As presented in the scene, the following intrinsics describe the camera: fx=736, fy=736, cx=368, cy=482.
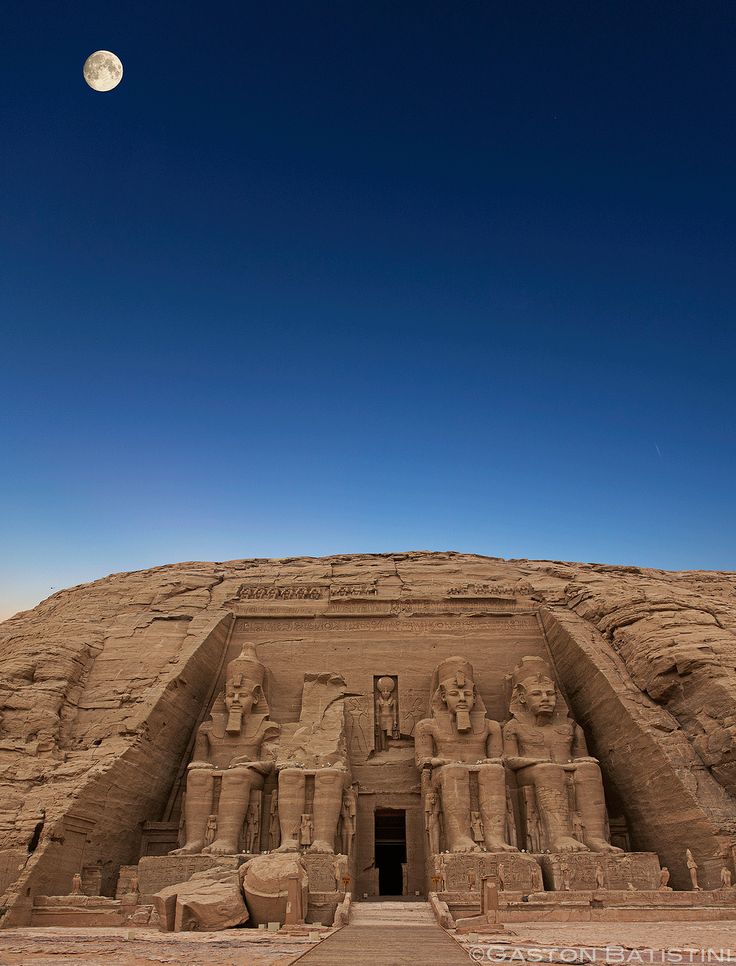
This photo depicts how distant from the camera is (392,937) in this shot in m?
6.38

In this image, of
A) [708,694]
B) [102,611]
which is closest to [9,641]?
[102,611]

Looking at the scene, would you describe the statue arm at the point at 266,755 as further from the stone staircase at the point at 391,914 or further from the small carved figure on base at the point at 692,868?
the small carved figure on base at the point at 692,868

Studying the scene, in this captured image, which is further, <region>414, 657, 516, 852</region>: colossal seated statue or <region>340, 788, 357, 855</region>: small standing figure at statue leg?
<region>340, 788, 357, 855</region>: small standing figure at statue leg

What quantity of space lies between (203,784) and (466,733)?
4032 millimetres

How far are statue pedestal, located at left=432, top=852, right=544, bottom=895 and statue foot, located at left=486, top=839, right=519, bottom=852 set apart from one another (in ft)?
1.10

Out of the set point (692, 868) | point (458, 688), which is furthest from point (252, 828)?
point (692, 868)

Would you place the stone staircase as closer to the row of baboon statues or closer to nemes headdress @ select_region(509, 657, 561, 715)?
the row of baboon statues

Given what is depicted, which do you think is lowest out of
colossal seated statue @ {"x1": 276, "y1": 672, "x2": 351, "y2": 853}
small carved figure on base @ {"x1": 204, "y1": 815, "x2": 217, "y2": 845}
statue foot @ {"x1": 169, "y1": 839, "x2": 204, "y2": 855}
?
statue foot @ {"x1": 169, "y1": 839, "x2": 204, "y2": 855}

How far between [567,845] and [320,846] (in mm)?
3288

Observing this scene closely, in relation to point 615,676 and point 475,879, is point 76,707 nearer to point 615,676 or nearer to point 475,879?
point 475,879

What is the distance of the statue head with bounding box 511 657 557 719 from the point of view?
38.0 ft

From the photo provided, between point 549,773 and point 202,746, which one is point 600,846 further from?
point 202,746

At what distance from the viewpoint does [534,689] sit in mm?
11672

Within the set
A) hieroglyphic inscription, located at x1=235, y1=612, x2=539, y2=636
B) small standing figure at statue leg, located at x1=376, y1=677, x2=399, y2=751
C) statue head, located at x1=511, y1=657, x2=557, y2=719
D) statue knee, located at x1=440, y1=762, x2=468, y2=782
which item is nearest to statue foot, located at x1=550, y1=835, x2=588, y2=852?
statue knee, located at x1=440, y1=762, x2=468, y2=782
